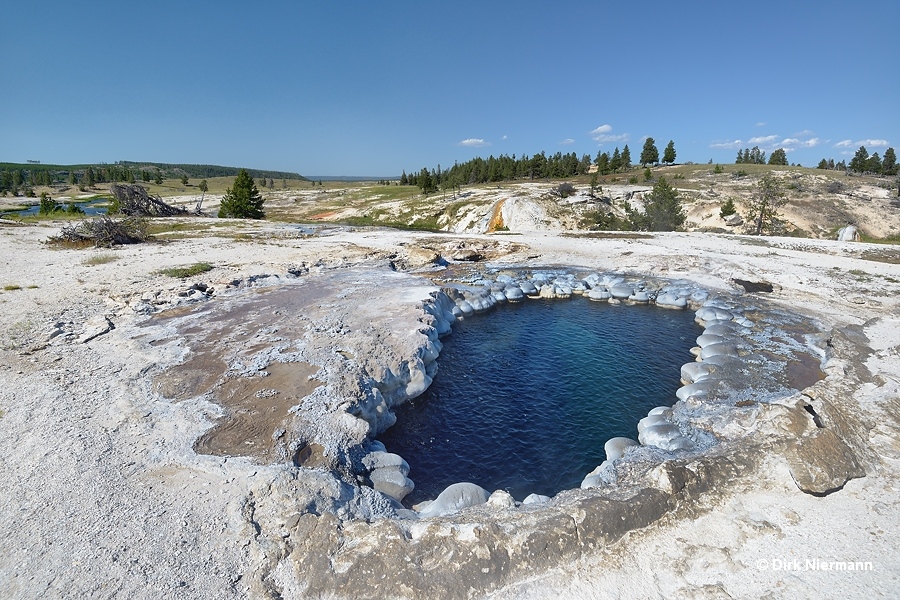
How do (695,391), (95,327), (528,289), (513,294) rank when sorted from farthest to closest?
1. (528,289)
2. (513,294)
3. (95,327)
4. (695,391)

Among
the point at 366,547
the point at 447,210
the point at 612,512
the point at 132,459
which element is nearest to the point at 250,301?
the point at 132,459

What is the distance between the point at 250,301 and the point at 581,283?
18426 mm

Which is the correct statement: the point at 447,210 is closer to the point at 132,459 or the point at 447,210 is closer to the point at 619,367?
the point at 619,367

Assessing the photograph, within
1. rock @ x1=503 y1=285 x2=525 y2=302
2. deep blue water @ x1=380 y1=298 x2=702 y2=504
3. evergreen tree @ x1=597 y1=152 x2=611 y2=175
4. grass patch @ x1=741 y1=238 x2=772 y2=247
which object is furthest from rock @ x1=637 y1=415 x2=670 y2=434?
evergreen tree @ x1=597 y1=152 x2=611 y2=175

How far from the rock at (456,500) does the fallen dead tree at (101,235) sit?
111ft

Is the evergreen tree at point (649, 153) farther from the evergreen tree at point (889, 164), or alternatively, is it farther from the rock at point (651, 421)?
the rock at point (651, 421)

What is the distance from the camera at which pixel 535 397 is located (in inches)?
552

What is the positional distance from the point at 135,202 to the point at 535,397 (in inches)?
2159

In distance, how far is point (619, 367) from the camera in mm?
16203

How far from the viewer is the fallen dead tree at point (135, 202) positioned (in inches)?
1881

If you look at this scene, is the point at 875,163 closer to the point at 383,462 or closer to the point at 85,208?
the point at 383,462

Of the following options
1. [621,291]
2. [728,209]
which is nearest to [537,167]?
[728,209]

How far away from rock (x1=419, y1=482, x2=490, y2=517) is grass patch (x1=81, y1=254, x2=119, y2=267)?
85.7 ft

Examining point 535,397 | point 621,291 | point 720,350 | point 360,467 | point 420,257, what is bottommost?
point 535,397
